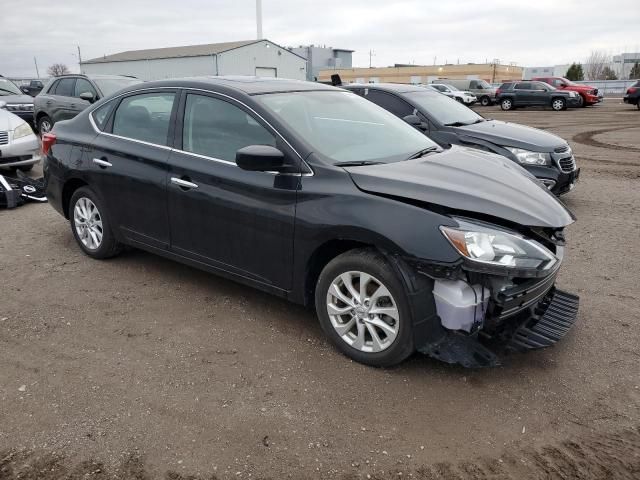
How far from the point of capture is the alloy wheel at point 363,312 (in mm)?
3184

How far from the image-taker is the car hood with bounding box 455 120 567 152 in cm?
691

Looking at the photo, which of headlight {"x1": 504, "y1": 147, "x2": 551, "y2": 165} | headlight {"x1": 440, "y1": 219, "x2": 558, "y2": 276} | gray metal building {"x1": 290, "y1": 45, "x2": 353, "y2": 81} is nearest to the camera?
headlight {"x1": 440, "y1": 219, "x2": 558, "y2": 276}

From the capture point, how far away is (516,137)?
7.06 metres

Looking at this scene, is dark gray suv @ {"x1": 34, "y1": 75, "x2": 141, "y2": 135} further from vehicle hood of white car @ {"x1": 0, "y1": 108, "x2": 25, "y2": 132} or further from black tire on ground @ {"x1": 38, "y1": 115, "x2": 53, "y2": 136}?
vehicle hood of white car @ {"x1": 0, "y1": 108, "x2": 25, "y2": 132}

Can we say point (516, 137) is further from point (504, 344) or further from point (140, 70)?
point (140, 70)

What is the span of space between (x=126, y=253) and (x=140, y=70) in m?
44.0

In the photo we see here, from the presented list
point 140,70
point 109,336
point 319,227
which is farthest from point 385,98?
point 140,70

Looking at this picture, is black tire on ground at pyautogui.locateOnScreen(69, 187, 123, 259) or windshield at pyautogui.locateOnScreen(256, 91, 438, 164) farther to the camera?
black tire on ground at pyautogui.locateOnScreen(69, 187, 123, 259)

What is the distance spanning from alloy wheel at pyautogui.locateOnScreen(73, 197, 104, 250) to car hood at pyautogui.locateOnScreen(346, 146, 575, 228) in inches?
108

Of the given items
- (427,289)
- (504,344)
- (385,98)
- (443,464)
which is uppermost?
(385,98)

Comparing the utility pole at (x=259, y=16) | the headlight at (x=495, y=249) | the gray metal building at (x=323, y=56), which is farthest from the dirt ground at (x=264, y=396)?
the gray metal building at (x=323, y=56)

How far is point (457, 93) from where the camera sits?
31656 mm

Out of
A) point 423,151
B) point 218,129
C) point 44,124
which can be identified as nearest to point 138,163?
point 218,129

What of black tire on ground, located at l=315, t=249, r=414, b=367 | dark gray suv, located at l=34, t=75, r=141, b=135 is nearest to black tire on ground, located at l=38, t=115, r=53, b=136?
dark gray suv, located at l=34, t=75, r=141, b=135
